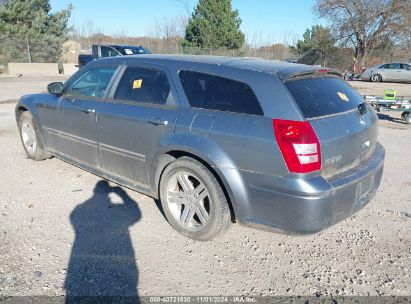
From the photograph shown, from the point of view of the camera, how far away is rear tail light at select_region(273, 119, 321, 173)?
2.67m

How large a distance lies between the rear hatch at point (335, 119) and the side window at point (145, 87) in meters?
1.22

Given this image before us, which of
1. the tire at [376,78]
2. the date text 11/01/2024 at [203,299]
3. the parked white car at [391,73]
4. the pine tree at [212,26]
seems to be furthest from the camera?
the pine tree at [212,26]

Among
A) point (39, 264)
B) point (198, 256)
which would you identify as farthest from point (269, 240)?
point (39, 264)

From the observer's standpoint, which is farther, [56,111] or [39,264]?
[56,111]

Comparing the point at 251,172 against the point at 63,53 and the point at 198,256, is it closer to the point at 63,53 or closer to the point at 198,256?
the point at 198,256

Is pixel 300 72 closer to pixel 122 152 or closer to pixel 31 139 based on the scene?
pixel 122 152

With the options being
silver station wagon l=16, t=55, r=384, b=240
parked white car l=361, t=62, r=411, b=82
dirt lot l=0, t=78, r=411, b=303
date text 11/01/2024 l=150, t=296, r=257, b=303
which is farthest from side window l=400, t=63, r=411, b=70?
date text 11/01/2024 l=150, t=296, r=257, b=303

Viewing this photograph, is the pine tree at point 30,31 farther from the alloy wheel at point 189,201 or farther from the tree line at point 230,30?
the alloy wheel at point 189,201

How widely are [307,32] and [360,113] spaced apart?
147 ft

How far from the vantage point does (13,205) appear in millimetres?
3980

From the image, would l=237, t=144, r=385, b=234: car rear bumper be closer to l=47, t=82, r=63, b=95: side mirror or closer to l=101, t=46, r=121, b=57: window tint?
l=47, t=82, r=63, b=95: side mirror

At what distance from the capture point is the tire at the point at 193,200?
310 centimetres

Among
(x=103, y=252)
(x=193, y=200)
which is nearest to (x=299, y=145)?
(x=193, y=200)

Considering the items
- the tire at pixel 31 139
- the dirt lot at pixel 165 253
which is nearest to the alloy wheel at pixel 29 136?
the tire at pixel 31 139
